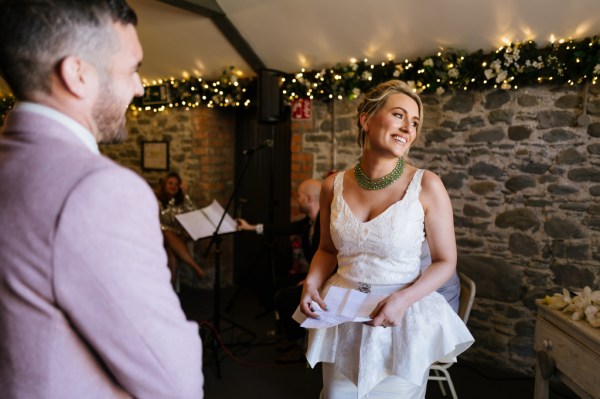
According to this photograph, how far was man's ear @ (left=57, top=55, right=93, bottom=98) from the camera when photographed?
0.69 metres

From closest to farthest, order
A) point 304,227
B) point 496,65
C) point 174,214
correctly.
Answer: point 496,65, point 304,227, point 174,214

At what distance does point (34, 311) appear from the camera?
2.16ft

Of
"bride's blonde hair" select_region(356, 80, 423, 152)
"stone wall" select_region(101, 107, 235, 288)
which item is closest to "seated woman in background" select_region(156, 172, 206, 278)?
"stone wall" select_region(101, 107, 235, 288)

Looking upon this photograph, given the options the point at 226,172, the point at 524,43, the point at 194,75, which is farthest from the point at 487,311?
the point at 194,75

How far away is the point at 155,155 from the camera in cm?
563

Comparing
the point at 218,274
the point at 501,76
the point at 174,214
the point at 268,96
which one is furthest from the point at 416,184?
the point at 174,214

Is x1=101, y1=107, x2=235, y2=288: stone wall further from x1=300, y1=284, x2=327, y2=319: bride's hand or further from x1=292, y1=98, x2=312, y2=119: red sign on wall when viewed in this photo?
x1=300, y1=284, x2=327, y2=319: bride's hand

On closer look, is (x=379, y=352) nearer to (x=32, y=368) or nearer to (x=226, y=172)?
(x=32, y=368)

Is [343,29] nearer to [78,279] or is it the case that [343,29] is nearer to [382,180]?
[382,180]

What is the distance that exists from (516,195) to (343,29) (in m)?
1.86

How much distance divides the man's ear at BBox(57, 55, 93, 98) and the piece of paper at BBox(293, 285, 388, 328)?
988 millimetres

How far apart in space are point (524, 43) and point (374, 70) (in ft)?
3.82

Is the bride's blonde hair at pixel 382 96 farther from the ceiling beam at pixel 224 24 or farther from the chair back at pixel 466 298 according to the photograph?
the ceiling beam at pixel 224 24

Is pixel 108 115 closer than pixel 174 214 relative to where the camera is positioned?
Yes
